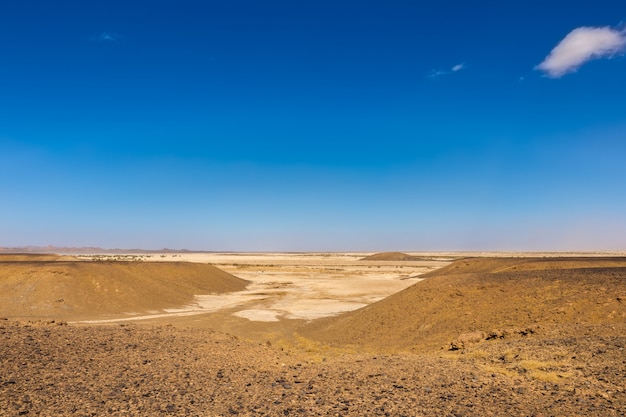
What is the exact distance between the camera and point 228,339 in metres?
15.1

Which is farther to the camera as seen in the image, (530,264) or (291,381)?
(530,264)

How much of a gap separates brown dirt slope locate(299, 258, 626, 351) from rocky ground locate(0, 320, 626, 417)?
114 inches

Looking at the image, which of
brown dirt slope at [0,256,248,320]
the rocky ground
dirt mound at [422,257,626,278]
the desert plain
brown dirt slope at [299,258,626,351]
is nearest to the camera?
the rocky ground

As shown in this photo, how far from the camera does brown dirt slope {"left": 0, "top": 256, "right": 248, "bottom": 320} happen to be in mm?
28234

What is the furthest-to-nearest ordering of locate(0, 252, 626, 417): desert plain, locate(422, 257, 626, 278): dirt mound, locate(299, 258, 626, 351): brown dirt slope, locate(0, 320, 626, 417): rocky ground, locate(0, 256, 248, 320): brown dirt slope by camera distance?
locate(422, 257, 626, 278): dirt mound < locate(0, 256, 248, 320): brown dirt slope < locate(299, 258, 626, 351): brown dirt slope < locate(0, 252, 626, 417): desert plain < locate(0, 320, 626, 417): rocky ground

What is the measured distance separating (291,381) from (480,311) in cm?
1132

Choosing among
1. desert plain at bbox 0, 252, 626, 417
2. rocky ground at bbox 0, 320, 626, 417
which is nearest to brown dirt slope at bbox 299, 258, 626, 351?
desert plain at bbox 0, 252, 626, 417

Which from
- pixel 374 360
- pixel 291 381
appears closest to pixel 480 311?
pixel 374 360

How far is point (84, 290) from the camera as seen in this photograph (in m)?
31.1

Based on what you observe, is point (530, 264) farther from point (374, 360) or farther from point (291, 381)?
point (291, 381)

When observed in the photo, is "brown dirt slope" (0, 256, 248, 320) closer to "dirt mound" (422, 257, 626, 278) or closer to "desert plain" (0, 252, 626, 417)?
"desert plain" (0, 252, 626, 417)

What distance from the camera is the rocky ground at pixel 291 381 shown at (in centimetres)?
720

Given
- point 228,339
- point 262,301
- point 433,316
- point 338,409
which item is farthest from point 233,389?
point 262,301

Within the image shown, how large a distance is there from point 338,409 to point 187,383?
11.3 ft
